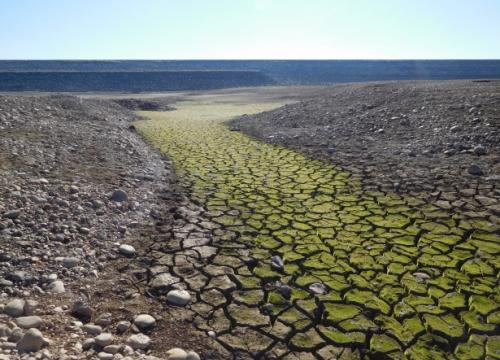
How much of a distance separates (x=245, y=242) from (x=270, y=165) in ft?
11.7

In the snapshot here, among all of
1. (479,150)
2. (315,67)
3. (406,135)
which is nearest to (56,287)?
(479,150)

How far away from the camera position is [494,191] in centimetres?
541

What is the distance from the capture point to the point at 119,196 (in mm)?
5379

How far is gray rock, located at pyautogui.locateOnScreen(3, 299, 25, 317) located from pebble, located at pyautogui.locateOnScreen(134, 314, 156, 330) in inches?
34.6

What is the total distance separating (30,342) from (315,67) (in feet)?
283

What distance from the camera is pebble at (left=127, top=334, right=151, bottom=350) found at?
8.88 ft

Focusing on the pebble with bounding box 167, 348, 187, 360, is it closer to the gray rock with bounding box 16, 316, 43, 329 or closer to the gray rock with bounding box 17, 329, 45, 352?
the gray rock with bounding box 17, 329, 45, 352

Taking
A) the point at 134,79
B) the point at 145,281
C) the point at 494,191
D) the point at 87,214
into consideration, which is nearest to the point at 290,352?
the point at 145,281

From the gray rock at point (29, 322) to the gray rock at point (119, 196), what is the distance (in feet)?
8.67

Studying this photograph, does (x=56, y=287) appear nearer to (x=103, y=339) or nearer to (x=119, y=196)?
(x=103, y=339)

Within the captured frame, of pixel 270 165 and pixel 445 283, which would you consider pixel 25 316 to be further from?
pixel 270 165

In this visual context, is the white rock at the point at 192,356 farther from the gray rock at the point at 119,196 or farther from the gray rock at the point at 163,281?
the gray rock at the point at 119,196

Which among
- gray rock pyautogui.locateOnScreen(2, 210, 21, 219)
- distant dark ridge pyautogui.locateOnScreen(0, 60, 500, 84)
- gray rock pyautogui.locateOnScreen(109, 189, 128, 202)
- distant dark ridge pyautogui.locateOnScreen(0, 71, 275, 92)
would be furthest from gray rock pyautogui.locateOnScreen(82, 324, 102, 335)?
distant dark ridge pyautogui.locateOnScreen(0, 60, 500, 84)

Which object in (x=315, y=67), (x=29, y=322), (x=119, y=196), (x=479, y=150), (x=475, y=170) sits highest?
(x=315, y=67)
